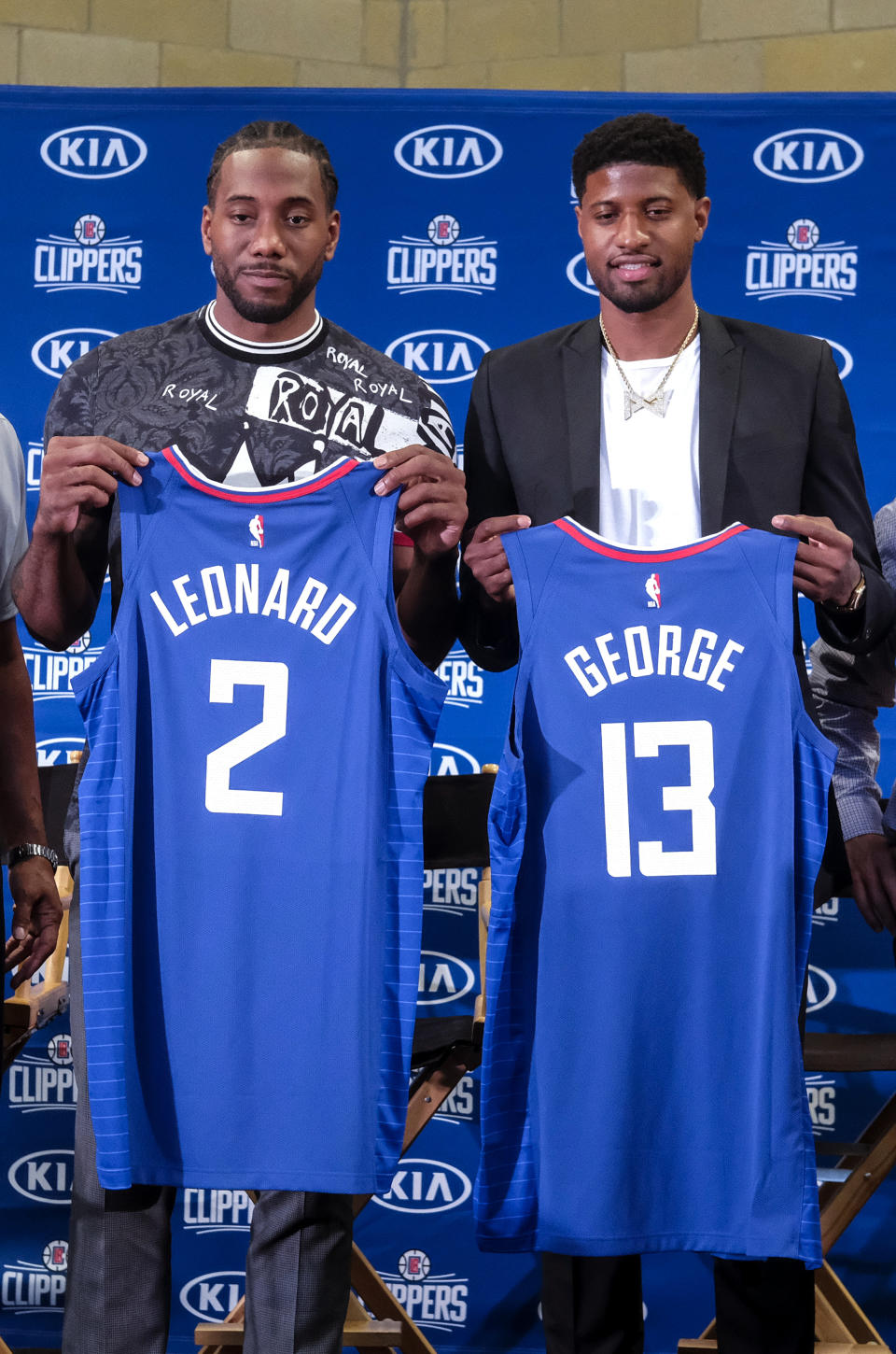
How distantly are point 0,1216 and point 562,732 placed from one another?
2250 mm

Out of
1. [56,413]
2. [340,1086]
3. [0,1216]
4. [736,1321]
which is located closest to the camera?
[340,1086]

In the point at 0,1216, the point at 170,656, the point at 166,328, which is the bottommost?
the point at 0,1216

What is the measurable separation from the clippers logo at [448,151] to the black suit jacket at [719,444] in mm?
1394

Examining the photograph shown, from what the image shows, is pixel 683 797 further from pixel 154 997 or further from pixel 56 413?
pixel 56 413

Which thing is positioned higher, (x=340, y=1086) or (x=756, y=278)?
(x=756, y=278)

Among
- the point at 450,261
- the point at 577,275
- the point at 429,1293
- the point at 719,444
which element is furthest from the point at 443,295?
the point at 429,1293

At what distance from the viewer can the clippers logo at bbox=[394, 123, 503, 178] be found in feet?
11.6

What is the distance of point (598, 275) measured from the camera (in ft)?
7.36

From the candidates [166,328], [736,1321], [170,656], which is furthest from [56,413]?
[736,1321]

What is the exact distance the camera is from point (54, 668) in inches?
138

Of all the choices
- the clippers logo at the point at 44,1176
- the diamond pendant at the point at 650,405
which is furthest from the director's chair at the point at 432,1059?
the diamond pendant at the point at 650,405

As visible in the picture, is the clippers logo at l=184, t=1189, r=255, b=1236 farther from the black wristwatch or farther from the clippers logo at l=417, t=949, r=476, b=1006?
the black wristwatch

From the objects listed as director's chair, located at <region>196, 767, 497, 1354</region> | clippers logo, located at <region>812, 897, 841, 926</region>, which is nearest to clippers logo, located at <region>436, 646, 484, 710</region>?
director's chair, located at <region>196, 767, 497, 1354</region>

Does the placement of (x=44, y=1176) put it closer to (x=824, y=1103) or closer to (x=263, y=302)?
(x=824, y=1103)
